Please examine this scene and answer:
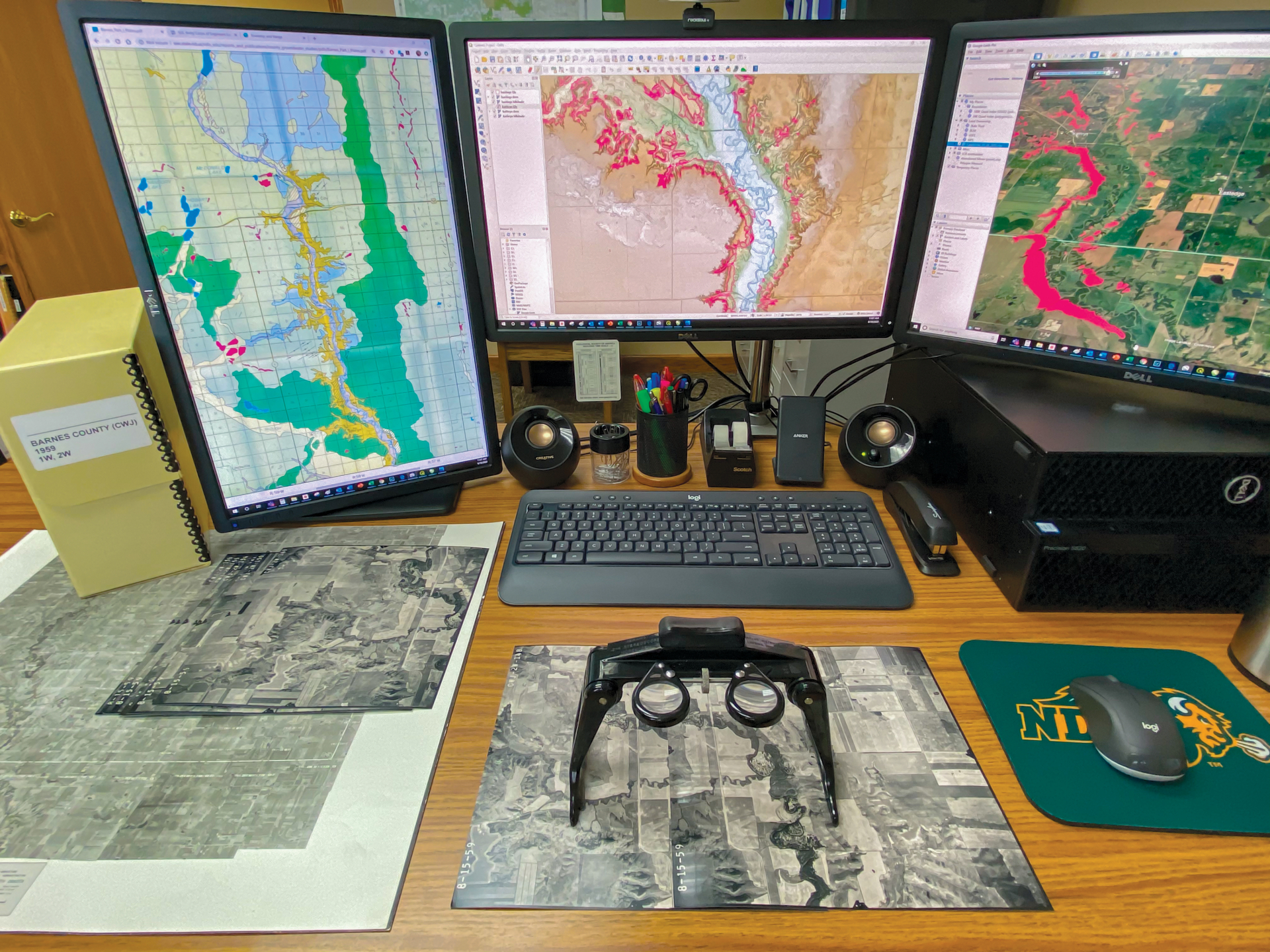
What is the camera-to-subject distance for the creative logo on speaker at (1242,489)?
26.8 inches

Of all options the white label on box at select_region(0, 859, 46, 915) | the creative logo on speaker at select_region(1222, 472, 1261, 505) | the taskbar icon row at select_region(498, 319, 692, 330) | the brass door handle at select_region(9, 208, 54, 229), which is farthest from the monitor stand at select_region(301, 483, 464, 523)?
the brass door handle at select_region(9, 208, 54, 229)

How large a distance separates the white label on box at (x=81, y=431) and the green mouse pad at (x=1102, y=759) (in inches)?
34.6

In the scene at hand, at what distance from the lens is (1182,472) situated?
0.69m

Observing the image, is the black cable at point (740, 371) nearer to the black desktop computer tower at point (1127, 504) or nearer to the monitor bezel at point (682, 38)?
the monitor bezel at point (682, 38)

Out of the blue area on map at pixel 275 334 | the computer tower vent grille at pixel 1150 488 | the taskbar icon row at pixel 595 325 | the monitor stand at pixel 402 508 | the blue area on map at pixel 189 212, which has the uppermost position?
the blue area on map at pixel 189 212

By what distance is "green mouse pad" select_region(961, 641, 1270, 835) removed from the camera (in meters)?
0.52

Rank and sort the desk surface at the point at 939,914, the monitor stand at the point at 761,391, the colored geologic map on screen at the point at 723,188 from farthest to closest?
the monitor stand at the point at 761,391 < the colored geologic map on screen at the point at 723,188 < the desk surface at the point at 939,914

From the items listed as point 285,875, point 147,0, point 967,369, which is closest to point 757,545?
point 967,369

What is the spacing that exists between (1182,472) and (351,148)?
0.93 m

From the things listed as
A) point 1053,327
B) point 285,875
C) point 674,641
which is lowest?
point 285,875

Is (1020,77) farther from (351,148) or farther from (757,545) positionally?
(351,148)

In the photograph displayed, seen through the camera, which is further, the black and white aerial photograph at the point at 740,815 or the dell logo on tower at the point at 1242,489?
the dell logo on tower at the point at 1242,489

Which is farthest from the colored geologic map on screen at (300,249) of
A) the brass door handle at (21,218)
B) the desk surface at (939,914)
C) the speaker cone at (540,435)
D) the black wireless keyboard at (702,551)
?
the brass door handle at (21,218)

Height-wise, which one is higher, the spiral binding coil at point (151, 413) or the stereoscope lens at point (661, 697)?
the spiral binding coil at point (151, 413)
